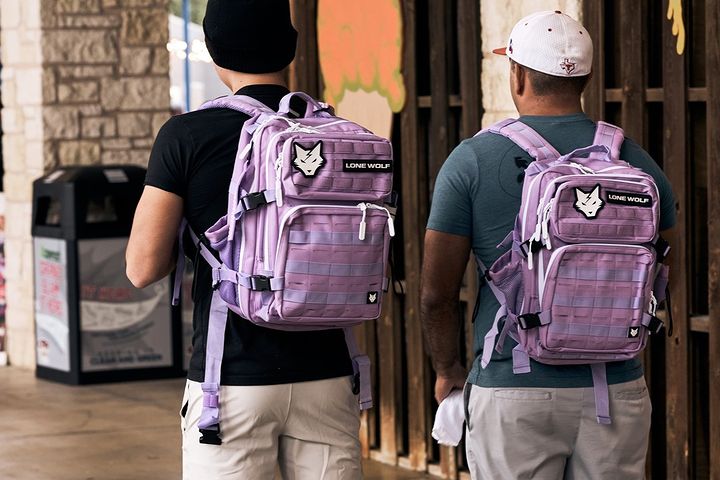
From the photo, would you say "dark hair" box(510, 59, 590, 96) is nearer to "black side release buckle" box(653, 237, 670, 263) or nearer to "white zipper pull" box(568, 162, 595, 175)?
"white zipper pull" box(568, 162, 595, 175)

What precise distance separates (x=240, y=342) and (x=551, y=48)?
985 millimetres

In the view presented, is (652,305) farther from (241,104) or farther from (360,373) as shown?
(241,104)

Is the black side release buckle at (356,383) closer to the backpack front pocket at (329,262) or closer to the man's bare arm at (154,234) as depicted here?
the backpack front pocket at (329,262)

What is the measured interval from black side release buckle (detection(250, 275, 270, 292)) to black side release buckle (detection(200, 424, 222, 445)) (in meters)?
0.32

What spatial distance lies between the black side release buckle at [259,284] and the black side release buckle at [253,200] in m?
0.16

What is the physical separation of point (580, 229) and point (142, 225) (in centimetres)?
98

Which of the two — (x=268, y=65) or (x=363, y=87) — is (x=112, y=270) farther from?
(x=268, y=65)

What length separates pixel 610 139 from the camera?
3.27 meters

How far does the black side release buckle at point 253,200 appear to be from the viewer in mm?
3068

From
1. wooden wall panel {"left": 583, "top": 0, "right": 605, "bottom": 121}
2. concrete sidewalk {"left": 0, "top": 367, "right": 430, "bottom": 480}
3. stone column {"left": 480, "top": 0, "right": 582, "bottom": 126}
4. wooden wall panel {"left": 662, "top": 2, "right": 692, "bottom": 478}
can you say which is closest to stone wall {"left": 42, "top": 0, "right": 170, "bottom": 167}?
concrete sidewalk {"left": 0, "top": 367, "right": 430, "bottom": 480}

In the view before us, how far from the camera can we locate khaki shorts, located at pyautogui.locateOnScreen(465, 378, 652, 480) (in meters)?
3.17

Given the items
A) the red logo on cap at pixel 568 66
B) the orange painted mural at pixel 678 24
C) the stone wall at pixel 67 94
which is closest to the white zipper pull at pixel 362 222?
the red logo on cap at pixel 568 66

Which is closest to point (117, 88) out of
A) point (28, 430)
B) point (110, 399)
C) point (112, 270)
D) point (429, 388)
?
point (112, 270)

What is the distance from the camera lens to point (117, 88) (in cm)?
1015
